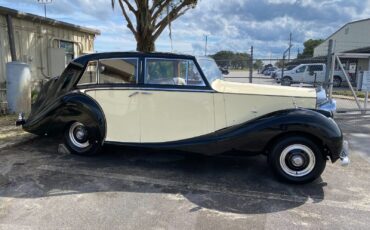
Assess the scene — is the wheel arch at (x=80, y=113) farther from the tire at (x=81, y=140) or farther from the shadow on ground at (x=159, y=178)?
the shadow on ground at (x=159, y=178)

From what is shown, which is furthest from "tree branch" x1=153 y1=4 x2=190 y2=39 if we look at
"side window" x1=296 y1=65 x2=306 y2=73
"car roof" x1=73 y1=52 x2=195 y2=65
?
"side window" x1=296 y1=65 x2=306 y2=73

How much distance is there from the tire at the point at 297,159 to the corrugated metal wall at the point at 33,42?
8.20 m

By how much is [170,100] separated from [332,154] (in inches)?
92.4

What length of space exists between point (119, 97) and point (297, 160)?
274 centimetres

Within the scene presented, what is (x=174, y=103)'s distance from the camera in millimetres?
5035

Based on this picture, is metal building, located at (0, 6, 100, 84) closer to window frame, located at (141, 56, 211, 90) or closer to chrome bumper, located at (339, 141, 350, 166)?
window frame, located at (141, 56, 211, 90)

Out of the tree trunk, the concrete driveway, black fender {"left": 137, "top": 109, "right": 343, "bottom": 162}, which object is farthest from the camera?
the tree trunk

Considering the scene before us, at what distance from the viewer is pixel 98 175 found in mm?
4891

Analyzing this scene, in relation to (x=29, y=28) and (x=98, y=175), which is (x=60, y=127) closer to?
(x=98, y=175)

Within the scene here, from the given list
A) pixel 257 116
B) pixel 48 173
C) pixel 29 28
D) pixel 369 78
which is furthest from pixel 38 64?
pixel 369 78

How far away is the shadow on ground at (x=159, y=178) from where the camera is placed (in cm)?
417

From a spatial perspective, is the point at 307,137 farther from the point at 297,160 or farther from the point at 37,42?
the point at 37,42

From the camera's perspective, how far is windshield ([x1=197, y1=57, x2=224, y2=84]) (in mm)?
5109

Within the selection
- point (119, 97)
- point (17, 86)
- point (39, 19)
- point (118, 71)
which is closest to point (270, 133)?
point (119, 97)
